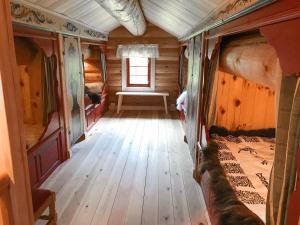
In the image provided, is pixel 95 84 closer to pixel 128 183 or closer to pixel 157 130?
pixel 157 130

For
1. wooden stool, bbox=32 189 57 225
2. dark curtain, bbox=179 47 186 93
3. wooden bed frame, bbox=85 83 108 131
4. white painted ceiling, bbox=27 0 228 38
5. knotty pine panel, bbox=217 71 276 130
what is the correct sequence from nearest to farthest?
1. wooden stool, bbox=32 189 57 225
2. white painted ceiling, bbox=27 0 228 38
3. knotty pine panel, bbox=217 71 276 130
4. wooden bed frame, bbox=85 83 108 131
5. dark curtain, bbox=179 47 186 93

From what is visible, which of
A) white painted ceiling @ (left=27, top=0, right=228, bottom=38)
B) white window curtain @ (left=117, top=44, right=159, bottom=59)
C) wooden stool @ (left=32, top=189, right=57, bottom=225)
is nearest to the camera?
wooden stool @ (left=32, top=189, right=57, bottom=225)

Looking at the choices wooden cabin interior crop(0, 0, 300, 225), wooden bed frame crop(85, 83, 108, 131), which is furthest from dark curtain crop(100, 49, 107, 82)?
wooden cabin interior crop(0, 0, 300, 225)

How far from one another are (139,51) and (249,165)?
4632 millimetres

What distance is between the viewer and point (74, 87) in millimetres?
4043

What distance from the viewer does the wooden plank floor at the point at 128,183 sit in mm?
2418

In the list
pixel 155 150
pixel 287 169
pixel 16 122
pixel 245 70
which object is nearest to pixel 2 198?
pixel 16 122

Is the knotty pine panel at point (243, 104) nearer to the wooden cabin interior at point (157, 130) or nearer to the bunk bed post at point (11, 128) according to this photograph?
the wooden cabin interior at point (157, 130)

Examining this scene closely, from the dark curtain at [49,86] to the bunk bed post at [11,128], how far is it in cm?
230

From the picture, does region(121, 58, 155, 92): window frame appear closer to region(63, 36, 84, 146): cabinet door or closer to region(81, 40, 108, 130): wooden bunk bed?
region(81, 40, 108, 130): wooden bunk bed

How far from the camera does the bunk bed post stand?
88 centimetres

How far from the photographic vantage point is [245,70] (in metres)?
1.63

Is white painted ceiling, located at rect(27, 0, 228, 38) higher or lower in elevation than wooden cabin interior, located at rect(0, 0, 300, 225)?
higher

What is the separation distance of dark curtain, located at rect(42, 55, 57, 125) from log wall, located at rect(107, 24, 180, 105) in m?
3.40
